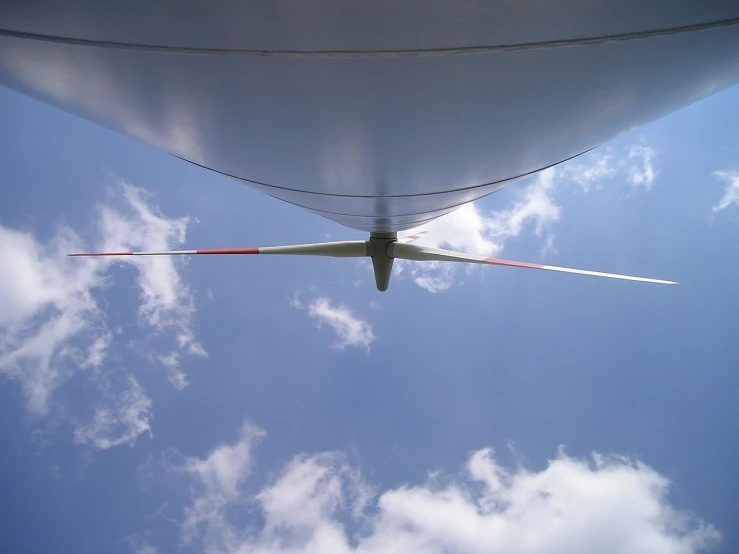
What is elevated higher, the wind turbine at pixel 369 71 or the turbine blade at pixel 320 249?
the turbine blade at pixel 320 249

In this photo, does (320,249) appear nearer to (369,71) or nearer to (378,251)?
(378,251)

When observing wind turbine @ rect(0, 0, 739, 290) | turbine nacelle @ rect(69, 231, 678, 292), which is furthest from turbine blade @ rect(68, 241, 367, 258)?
wind turbine @ rect(0, 0, 739, 290)

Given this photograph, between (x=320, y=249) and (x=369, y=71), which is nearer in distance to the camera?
(x=369, y=71)

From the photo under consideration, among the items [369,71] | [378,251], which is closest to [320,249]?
[378,251]

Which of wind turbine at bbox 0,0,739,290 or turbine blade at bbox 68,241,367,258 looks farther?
turbine blade at bbox 68,241,367,258

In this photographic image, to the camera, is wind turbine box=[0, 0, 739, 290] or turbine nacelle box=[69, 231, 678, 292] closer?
wind turbine box=[0, 0, 739, 290]

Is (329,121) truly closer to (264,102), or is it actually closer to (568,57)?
(264,102)

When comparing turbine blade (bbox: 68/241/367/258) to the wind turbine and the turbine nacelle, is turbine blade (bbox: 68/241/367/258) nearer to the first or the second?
the turbine nacelle

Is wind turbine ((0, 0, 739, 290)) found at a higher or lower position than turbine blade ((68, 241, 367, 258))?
lower

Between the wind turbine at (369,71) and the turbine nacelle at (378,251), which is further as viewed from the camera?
the turbine nacelle at (378,251)

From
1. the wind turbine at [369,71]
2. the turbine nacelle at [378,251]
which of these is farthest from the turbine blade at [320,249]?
the wind turbine at [369,71]

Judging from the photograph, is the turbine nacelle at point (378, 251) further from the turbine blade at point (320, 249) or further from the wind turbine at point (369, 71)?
the wind turbine at point (369, 71)

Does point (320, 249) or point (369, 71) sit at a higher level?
point (320, 249)
